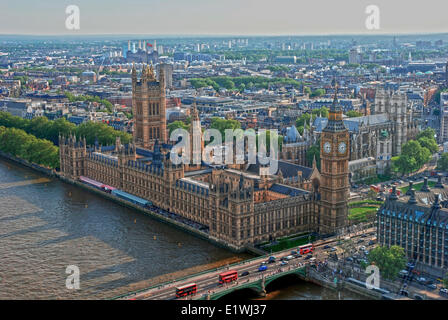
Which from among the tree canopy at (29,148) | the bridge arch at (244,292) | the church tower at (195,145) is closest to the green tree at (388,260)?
the bridge arch at (244,292)

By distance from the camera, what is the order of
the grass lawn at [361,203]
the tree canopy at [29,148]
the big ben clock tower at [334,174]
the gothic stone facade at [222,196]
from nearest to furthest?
1. the gothic stone facade at [222,196]
2. the big ben clock tower at [334,174]
3. the grass lawn at [361,203]
4. the tree canopy at [29,148]

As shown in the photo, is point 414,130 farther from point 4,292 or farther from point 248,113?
point 4,292

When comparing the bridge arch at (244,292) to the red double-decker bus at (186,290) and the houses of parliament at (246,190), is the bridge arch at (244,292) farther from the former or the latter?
the houses of parliament at (246,190)

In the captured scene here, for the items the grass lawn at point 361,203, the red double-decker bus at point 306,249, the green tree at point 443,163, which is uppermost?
the green tree at point 443,163

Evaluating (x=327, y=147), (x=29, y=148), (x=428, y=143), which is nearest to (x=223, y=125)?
(x=29, y=148)

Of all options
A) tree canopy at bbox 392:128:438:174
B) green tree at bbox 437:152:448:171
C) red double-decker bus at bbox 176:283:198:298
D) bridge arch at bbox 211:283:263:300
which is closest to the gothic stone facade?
bridge arch at bbox 211:283:263:300

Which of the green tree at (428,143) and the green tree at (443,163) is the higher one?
the green tree at (428,143)

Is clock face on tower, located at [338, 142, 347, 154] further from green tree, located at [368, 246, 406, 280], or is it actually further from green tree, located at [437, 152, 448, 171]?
green tree, located at [437, 152, 448, 171]

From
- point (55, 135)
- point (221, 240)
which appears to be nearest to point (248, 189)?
point (221, 240)
